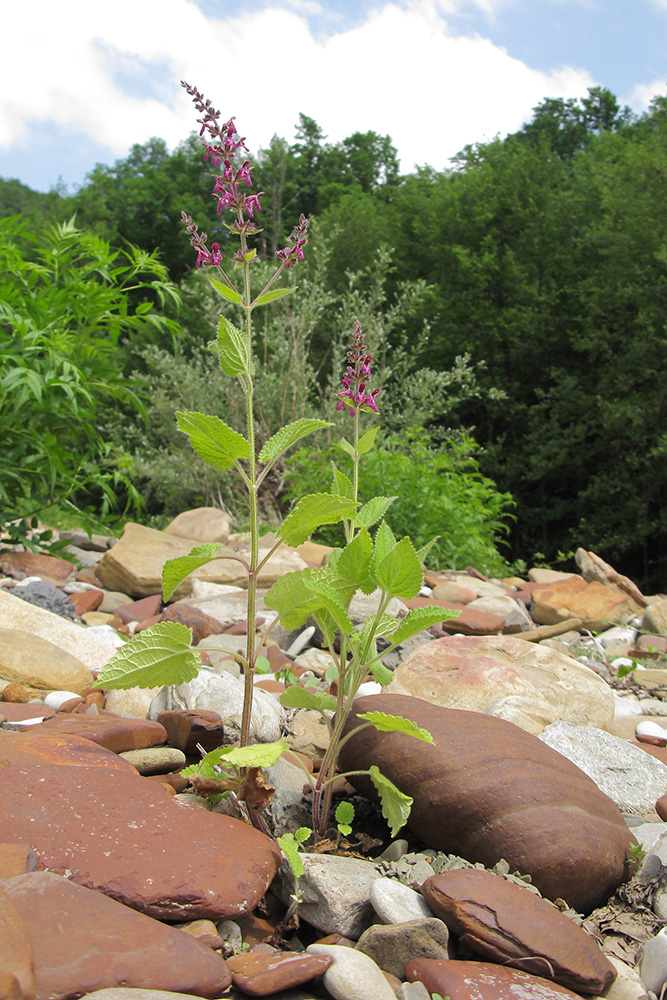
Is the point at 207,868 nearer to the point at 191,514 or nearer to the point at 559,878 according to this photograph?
the point at 559,878

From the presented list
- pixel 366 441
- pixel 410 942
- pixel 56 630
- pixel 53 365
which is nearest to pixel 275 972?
pixel 410 942

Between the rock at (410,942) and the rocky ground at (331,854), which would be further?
the rock at (410,942)

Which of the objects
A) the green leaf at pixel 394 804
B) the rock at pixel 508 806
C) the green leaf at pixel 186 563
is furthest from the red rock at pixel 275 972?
the green leaf at pixel 186 563

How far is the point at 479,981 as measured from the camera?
1.20m

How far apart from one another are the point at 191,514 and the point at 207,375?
3.71 m

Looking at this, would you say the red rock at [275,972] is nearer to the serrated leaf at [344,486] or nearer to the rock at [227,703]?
the rock at [227,703]

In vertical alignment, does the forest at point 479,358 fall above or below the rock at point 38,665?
above

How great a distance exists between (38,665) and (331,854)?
1.30 metres

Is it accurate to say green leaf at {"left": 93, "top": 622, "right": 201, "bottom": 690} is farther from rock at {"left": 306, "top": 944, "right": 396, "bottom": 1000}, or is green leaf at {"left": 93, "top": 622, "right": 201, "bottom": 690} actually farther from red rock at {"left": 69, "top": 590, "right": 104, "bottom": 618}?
red rock at {"left": 69, "top": 590, "right": 104, "bottom": 618}

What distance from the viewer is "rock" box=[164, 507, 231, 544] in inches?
227

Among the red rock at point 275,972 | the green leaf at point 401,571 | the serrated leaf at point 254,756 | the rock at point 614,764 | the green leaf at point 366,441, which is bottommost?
the red rock at point 275,972

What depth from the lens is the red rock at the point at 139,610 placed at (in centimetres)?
373

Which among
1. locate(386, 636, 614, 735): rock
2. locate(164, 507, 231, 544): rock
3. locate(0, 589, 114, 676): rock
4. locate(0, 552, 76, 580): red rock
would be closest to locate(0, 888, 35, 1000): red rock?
locate(386, 636, 614, 735): rock

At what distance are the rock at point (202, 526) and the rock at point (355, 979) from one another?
4532mm
